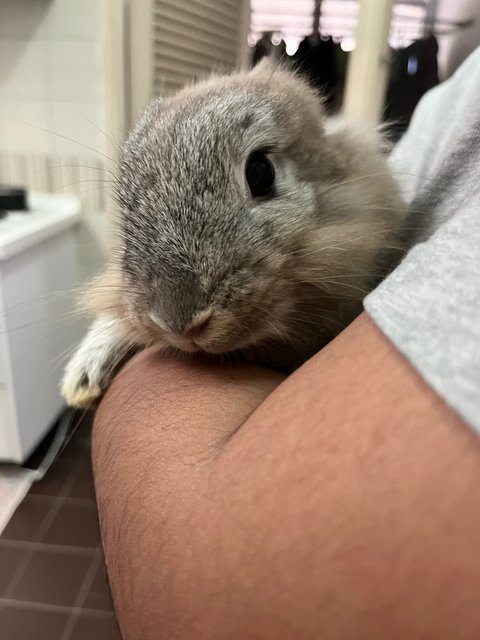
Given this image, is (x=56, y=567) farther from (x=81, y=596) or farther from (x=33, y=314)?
(x=33, y=314)

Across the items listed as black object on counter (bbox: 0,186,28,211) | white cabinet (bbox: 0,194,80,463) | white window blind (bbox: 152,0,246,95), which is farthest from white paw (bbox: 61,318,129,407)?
black object on counter (bbox: 0,186,28,211)

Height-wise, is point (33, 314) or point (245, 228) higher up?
point (245, 228)

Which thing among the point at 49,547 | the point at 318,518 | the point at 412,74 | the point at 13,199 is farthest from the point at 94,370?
the point at 412,74

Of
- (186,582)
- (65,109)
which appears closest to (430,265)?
(186,582)

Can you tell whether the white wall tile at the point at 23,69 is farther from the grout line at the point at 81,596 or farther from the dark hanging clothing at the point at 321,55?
the grout line at the point at 81,596

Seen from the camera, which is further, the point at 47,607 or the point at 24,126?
the point at 24,126

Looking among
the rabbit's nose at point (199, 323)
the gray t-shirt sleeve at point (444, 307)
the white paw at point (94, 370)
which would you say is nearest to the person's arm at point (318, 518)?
the gray t-shirt sleeve at point (444, 307)

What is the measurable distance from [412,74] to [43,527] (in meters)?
2.38

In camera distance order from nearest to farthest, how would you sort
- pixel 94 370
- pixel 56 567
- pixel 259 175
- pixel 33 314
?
pixel 259 175 → pixel 94 370 → pixel 56 567 → pixel 33 314

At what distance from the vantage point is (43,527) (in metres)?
1.98

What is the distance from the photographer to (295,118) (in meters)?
0.86

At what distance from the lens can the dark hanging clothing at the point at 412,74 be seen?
257 centimetres

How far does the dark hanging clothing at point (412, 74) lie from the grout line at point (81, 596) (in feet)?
6.98

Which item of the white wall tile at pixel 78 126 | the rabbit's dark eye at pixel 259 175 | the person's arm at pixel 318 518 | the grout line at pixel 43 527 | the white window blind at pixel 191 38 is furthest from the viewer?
the white wall tile at pixel 78 126
